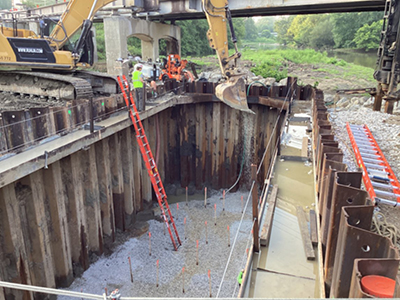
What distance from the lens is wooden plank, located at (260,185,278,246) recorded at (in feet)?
17.9

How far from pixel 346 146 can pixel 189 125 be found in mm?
5820

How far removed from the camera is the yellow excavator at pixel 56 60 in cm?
1084

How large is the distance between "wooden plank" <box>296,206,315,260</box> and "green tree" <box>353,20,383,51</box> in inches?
2412

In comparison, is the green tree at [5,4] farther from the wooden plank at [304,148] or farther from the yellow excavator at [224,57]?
the wooden plank at [304,148]

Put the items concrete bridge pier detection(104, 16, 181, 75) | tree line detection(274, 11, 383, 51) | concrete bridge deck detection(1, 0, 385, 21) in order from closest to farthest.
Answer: concrete bridge deck detection(1, 0, 385, 21) → concrete bridge pier detection(104, 16, 181, 75) → tree line detection(274, 11, 383, 51)

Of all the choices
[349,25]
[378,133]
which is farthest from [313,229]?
[349,25]

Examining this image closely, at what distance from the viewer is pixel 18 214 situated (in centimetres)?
620

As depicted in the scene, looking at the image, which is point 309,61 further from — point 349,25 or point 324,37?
point 324,37

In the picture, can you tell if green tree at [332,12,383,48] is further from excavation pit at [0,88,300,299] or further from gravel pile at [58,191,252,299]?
gravel pile at [58,191,252,299]

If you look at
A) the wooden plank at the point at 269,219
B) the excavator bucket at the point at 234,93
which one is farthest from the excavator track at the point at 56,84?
the wooden plank at the point at 269,219

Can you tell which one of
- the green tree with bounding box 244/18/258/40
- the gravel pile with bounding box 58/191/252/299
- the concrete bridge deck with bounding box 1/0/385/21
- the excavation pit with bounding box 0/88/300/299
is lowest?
the gravel pile with bounding box 58/191/252/299

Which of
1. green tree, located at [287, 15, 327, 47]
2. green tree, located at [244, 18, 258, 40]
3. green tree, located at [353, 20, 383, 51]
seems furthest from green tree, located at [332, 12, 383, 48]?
green tree, located at [244, 18, 258, 40]

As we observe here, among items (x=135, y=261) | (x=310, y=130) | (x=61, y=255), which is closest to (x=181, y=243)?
(x=135, y=261)

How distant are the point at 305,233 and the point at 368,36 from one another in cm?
6360
